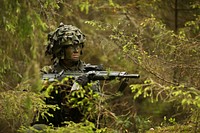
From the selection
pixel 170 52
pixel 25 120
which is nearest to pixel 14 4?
pixel 25 120

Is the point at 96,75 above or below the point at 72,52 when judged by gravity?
below

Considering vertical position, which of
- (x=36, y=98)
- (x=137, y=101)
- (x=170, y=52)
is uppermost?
(x=170, y=52)

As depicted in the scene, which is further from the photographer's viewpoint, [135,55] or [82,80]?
[135,55]

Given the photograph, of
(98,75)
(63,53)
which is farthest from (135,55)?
(63,53)

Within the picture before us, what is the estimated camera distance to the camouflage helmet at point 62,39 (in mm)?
6367

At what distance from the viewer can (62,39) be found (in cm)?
639

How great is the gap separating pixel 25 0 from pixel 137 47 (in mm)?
1461

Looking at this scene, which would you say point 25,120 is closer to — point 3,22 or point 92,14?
point 3,22

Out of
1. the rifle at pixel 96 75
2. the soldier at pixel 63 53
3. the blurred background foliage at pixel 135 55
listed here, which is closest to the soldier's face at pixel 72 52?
the soldier at pixel 63 53

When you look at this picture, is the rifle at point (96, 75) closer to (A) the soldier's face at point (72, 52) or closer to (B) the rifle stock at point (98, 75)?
(B) the rifle stock at point (98, 75)

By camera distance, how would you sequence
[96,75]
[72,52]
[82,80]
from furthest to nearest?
[72,52] < [96,75] < [82,80]

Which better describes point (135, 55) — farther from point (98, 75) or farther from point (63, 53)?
point (63, 53)

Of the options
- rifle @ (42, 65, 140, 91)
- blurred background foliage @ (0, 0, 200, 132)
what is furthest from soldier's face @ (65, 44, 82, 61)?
blurred background foliage @ (0, 0, 200, 132)

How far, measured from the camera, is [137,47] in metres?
6.63
